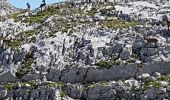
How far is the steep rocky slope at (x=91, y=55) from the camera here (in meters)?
86.5

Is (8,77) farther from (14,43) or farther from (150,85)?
(150,85)

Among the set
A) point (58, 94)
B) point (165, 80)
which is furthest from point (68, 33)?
point (165, 80)

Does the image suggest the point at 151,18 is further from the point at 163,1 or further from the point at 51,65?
the point at 51,65

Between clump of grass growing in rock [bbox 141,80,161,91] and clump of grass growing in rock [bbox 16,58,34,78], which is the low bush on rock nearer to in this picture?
clump of grass growing in rock [bbox 141,80,161,91]

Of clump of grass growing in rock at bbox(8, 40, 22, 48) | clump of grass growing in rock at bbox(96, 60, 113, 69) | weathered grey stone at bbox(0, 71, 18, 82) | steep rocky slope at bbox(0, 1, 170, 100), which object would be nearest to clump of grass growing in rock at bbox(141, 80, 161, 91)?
steep rocky slope at bbox(0, 1, 170, 100)

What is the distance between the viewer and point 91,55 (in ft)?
311

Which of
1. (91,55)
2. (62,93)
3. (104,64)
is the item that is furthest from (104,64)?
(62,93)

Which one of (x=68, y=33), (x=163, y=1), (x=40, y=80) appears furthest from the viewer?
(x=163, y=1)

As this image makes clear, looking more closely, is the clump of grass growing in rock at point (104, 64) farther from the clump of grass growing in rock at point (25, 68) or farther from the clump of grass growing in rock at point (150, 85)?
the clump of grass growing in rock at point (25, 68)

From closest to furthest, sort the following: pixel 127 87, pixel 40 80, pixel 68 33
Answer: pixel 127 87 → pixel 40 80 → pixel 68 33

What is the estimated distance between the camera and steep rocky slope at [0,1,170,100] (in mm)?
86500

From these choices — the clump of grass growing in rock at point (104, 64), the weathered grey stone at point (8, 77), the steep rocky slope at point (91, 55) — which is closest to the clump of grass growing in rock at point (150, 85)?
the steep rocky slope at point (91, 55)

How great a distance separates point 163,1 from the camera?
367 ft

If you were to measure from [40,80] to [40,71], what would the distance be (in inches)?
97.4
